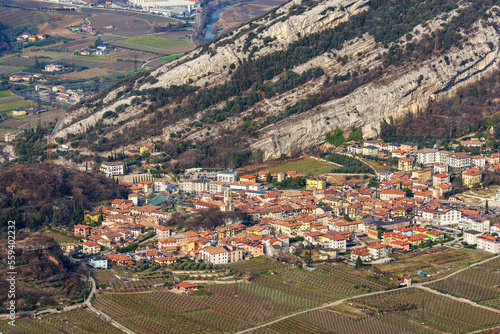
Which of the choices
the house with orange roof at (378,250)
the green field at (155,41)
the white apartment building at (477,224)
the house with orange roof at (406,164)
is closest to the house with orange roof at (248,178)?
the house with orange roof at (406,164)

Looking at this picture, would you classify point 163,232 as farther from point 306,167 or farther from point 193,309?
point 306,167

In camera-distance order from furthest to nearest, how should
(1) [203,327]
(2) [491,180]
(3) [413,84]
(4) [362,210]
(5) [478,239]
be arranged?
1. (3) [413,84]
2. (2) [491,180]
3. (4) [362,210]
4. (5) [478,239]
5. (1) [203,327]

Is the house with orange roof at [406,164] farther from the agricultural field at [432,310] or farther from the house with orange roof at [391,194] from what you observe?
the agricultural field at [432,310]

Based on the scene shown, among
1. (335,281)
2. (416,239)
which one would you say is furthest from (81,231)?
(416,239)

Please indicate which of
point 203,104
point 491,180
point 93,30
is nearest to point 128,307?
point 491,180

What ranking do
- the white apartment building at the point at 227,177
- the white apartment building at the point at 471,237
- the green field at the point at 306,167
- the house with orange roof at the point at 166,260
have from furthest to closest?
1. the green field at the point at 306,167
2. the white apartment building at the point at 227,177
3. the white apartment building at the point at 471,237
4. the house with orange roof at the point at 166,260

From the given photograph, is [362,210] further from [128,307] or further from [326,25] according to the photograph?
[326,25]

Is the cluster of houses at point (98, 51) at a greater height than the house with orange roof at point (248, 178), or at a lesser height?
greater
